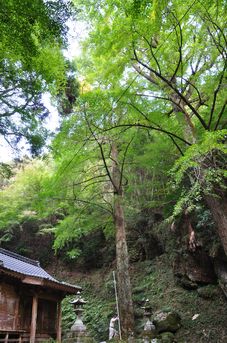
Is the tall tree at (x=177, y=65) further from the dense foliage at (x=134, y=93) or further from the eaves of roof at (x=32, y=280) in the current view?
the eaves of roof at (x=32, y=280)

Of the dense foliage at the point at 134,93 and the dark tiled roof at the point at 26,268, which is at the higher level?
the dense foliage at the point at 134,93

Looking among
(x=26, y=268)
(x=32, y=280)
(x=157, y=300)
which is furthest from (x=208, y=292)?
(x=26, y=268)

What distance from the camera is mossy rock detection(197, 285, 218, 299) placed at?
9.50m

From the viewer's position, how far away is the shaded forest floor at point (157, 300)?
28.4ft

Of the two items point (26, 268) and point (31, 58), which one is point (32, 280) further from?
point (31, 58)

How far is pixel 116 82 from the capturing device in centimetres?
763

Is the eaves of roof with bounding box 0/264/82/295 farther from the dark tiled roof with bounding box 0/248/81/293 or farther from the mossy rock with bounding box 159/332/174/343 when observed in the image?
the mossy rock with bounding box 159/332/174/343

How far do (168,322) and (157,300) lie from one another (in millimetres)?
2239

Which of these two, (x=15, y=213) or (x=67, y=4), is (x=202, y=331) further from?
(x=15, y=213)

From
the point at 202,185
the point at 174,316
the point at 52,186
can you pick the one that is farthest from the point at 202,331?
the point at 52,186

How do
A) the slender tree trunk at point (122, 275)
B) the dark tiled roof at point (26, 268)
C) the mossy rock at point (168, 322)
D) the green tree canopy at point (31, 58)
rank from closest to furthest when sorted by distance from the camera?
1. the green tree canopy at point (31, 58)
2. the slender tree trunk at point (122, 275)
3. the mossy rock at point (168, 322)
4. the dark tiled roof at point (26, 268)

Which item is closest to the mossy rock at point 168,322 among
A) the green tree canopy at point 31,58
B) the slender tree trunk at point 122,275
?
the slender tree trunk at point 122,275

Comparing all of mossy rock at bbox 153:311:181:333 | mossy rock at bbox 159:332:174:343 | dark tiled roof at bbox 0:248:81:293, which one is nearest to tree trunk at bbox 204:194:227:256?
mossy rock at bbox 159:332:174:343

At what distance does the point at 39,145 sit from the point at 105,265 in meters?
11.5
